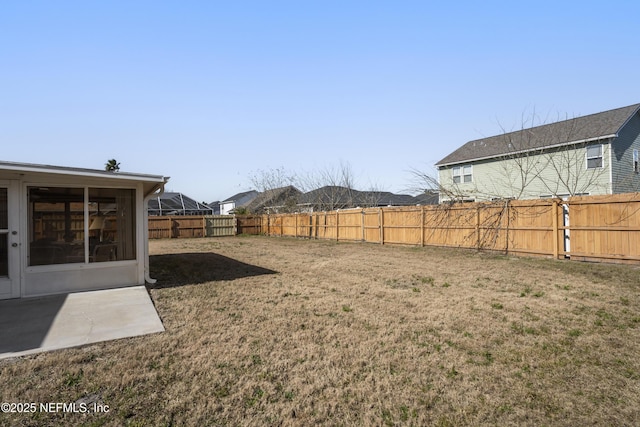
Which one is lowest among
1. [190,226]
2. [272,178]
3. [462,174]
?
[190,226]

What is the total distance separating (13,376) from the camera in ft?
9.89

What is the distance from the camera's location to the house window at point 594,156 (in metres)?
15.3

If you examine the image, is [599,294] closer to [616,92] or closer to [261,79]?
[261,79]

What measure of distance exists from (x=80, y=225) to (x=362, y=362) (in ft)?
19.0

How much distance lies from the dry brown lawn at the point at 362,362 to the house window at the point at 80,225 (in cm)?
152

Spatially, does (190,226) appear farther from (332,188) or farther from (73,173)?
(73,173)

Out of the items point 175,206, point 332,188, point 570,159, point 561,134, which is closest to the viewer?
point 570,159

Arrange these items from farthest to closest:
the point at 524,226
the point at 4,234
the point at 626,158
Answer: the point at 626,158 → the point at 524,226 → the point at 4,234

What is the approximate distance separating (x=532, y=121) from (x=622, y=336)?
1448cm

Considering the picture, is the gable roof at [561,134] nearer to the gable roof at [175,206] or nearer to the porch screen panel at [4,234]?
the porch screen panel at [4,234]

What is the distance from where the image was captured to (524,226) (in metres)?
10.2

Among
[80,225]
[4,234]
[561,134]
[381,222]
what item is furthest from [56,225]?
[561,134]

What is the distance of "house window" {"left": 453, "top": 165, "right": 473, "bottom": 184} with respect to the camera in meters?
20.5

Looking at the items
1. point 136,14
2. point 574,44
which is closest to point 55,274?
point 136,14
